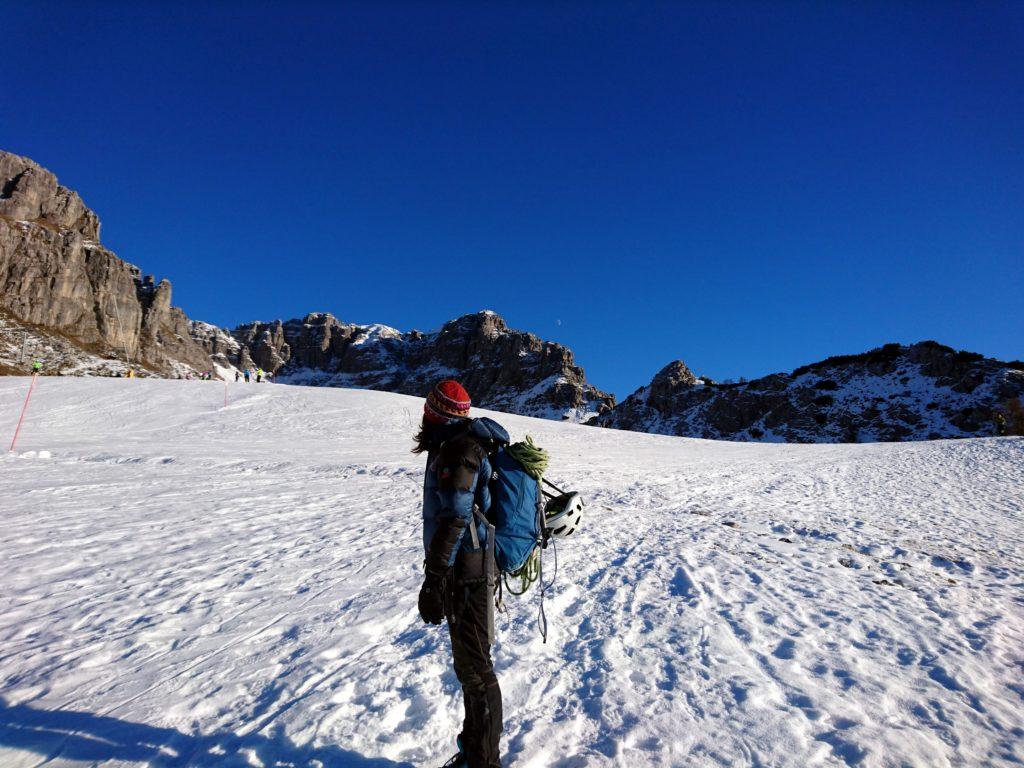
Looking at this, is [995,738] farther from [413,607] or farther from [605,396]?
[605,396]

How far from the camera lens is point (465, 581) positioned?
318 cm

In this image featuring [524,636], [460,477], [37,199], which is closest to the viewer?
[460,477]

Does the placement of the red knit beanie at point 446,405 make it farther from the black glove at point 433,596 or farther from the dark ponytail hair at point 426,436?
the black glove at point 433,596

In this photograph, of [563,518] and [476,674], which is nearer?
[476,674]

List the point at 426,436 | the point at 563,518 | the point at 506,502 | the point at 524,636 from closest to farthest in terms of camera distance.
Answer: the point at 506,502
the point at 426,436
the point at 563,518
the point at 524,636

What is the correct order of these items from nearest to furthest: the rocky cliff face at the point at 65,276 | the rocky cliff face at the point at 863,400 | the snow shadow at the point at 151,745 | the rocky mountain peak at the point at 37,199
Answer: the snow shadow at the point at 151,745 → the rocky cliff face at the point at 863,400 → the rocky cliff face at the point at 65,276 → the rocky mountain peak at the point at 37,199

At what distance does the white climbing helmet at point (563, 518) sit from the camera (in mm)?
3656

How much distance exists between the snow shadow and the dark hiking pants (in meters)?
0.64

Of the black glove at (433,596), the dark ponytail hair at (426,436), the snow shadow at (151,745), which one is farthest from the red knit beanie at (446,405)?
the snow shadow at (151,745)

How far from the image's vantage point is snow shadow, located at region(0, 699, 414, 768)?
3271 mm

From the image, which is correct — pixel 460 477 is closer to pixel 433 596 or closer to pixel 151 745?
pixel 433 596

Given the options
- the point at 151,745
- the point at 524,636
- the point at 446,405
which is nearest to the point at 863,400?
the point at 524,636

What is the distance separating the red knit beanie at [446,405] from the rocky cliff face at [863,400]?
2980 inches

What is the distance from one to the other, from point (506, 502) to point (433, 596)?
77cm
